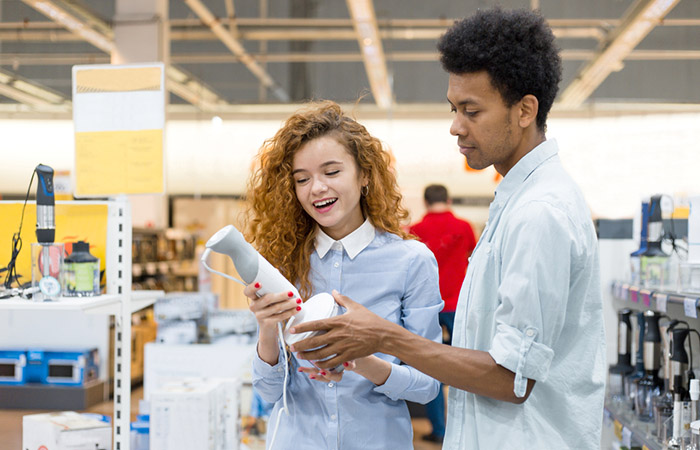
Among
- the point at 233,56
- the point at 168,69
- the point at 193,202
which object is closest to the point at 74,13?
the point at 168,69

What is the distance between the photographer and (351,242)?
1.72 meters

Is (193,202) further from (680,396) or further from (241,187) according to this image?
(680,396)

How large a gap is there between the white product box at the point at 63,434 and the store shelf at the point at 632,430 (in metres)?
1.88

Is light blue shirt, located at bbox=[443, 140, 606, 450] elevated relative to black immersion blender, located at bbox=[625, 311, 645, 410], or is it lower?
elevated

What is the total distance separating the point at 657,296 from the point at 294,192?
1.65 metres

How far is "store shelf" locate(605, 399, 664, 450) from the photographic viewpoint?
8.29ft

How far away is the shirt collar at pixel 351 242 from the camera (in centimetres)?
172

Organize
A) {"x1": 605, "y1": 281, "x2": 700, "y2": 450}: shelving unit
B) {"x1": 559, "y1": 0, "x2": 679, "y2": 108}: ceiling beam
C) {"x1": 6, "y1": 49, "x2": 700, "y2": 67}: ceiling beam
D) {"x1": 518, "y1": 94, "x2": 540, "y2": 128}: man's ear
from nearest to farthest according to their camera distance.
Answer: {"x1": 518, "y1": 94, "x2": 540, "y2": 128}: man's ear → {"x1": 605, "y1": 281, "x2": 700, "y2": 450}: shelving unit → {"x1": 559, "y1": 0, "x2": 679, "y2": 108}: ceiling beam → {"x1": 6, "y1": 49, "x2": 700, "y2": 67}: ceiling beam

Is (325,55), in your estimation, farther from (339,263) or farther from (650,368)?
(339,263)

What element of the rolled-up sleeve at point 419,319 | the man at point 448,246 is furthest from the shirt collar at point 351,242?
the man at point 448,246

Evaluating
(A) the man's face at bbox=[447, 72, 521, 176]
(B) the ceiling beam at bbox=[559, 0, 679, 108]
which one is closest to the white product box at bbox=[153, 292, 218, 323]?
(A) the man's face at bbox=[447, 72, 521, 176]

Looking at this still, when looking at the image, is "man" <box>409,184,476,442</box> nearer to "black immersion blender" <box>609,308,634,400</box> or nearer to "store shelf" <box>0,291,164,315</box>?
"black immersion blender" <box>609,308,634,400</box>

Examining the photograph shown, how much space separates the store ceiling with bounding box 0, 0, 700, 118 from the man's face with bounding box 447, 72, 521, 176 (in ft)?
22.6

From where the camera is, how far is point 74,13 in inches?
313
